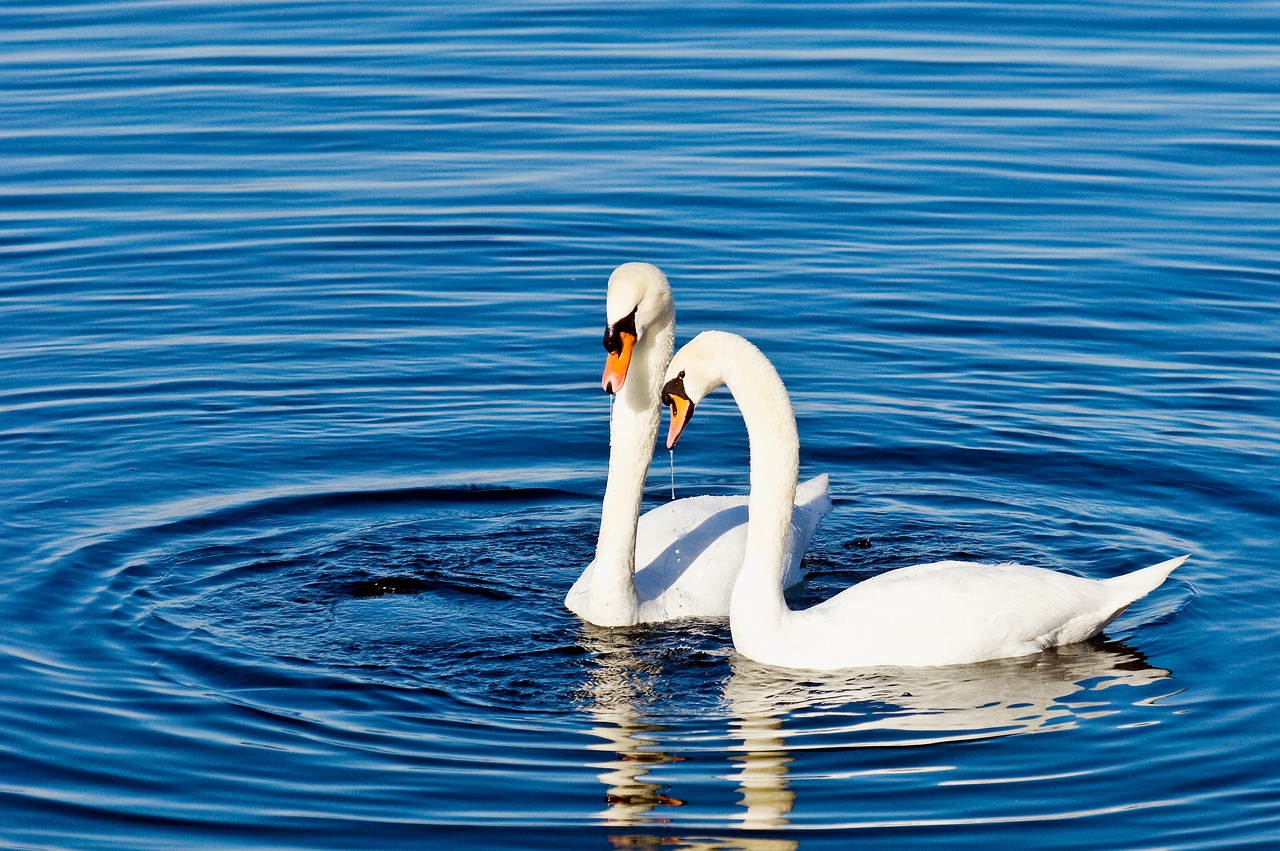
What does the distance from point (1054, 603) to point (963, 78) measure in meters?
15.4

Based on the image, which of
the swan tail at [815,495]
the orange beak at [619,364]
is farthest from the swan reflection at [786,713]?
the swan tail at [815,495]

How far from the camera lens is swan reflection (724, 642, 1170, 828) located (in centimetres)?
924

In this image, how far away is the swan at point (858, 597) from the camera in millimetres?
10211

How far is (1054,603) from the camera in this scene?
1043 cm

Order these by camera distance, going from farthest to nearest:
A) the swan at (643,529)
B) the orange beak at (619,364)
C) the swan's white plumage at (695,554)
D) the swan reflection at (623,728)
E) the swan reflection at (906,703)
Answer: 1. the swan's white plumage at (695,554)
2. the swan at (643,529)
3. the orange beak at (619,364)
4. the swan reflection at (906,703)
5. the swan reflection at (623,728)

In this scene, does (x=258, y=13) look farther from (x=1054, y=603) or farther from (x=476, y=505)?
(x=1054, y=603)

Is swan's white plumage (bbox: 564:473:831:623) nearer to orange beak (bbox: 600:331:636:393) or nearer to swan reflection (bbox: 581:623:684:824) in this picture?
swan reflection (bbox: 581:623:684:824)

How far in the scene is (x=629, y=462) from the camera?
36.9 feet

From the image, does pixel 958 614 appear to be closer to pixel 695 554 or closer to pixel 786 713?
pixel 786 713

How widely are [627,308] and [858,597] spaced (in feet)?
6.36

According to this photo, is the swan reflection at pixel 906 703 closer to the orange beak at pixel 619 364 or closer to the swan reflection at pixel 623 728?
the swan reflection at pixel 623 728

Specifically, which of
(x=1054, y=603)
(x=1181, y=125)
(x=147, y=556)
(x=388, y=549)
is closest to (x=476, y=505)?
(x=388, y=549)

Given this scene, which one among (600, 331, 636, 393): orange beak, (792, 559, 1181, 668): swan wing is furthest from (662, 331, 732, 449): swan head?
(792, 559, 1181, 668): swan wing

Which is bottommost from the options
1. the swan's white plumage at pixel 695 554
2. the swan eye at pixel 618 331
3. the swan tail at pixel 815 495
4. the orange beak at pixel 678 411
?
the swan's white plumage at pixel 695 554
